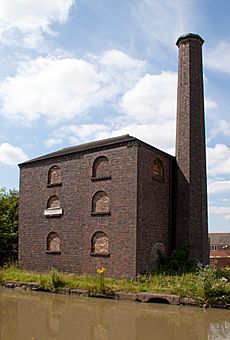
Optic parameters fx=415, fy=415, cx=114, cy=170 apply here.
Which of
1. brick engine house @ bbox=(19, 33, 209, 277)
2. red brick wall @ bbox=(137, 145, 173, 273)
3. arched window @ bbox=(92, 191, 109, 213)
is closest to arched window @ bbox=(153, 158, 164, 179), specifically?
brick engine house @ bbox=(19, 33, 209, 277)

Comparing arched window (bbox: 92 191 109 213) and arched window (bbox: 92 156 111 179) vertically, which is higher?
arched window (bbox: 92 156 111 179)

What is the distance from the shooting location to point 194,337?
9.95 m

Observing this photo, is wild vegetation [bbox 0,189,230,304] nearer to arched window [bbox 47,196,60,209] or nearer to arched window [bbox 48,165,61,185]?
arched window [bbox 47,196,60,209]

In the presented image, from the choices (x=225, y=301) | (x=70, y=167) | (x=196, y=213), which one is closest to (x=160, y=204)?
(x=196, y=213)

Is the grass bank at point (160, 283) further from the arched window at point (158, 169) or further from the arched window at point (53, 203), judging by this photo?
the arched window at point (158, 169)

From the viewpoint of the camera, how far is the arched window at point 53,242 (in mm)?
21347

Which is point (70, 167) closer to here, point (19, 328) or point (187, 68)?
point (187, 68)

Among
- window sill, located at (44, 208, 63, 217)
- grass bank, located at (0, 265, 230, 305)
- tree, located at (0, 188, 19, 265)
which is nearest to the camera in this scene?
grass bank, located at (0, 265, 230, 305)

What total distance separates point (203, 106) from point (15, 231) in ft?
45.0

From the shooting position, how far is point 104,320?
1191cm

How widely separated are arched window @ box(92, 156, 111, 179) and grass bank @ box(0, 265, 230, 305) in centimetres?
459

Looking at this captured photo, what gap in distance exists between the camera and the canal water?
1008 cm

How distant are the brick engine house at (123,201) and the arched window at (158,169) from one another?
5cm

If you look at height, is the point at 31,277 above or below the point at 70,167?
below
